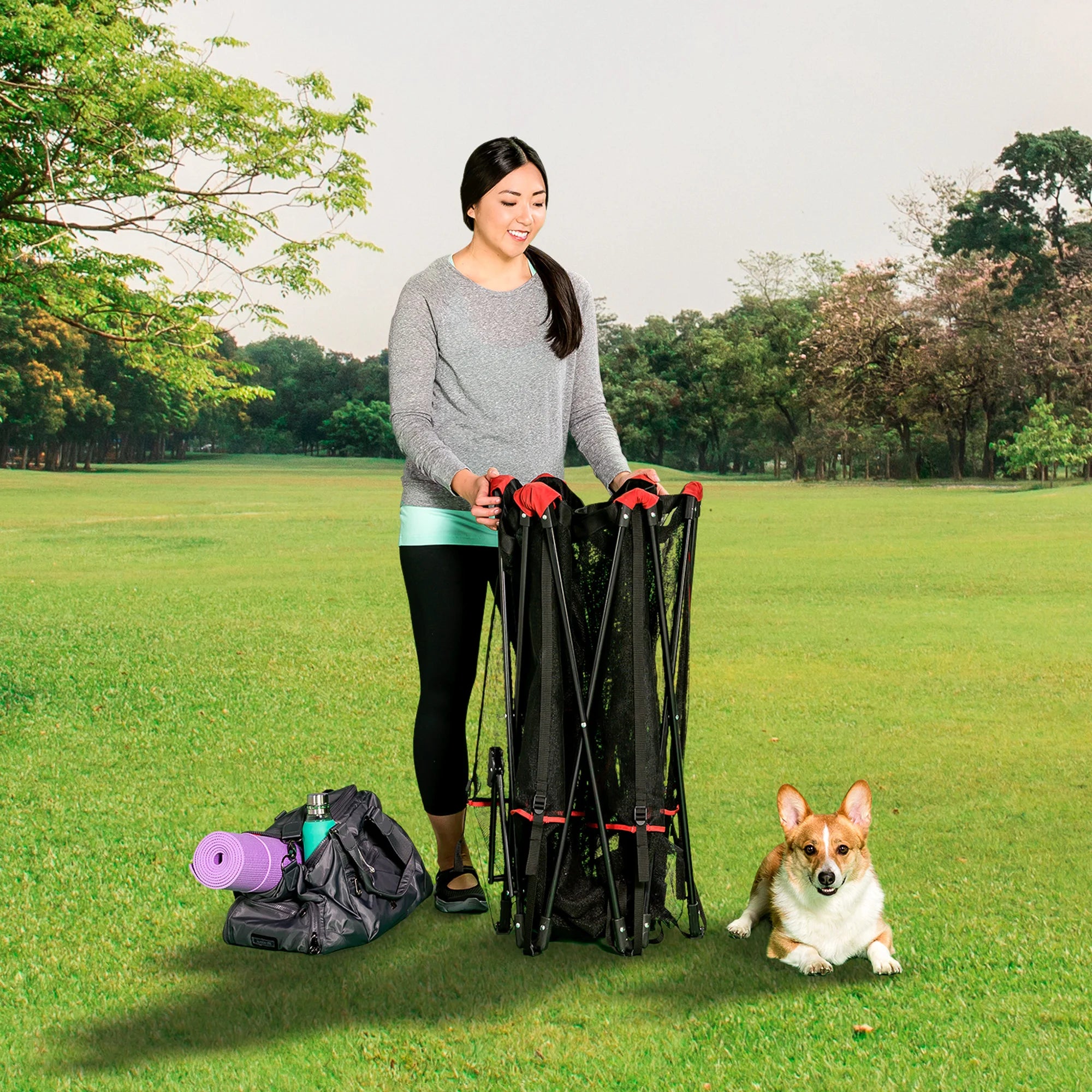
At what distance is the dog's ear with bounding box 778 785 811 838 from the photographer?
311 cm

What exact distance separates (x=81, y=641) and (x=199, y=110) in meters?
4.71

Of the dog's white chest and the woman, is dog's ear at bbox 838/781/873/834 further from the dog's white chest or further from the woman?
the woman

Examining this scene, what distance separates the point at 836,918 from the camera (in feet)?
10.1

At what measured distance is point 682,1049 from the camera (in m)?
2.71

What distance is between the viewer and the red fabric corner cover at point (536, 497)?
9.45ft

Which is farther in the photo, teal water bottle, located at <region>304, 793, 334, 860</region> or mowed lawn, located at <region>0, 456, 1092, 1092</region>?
teal water bottle, located at <region>304, 793, 334, 860</region>

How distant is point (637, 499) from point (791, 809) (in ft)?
2.99

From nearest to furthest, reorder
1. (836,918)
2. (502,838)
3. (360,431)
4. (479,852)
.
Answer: (836,918) → (502,838) → (479,852) → (360,431)

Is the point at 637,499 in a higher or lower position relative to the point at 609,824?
Answer: higher

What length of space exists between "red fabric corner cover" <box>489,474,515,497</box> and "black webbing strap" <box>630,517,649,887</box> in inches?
14.4

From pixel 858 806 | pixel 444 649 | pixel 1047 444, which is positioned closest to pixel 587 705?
pixel 444 649

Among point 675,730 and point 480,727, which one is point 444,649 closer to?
point 480,727

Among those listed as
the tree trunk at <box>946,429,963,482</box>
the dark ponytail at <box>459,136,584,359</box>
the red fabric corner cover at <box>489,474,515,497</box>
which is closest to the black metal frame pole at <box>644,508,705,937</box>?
the red fabric corner cover at <box>489,474,515,497</box>

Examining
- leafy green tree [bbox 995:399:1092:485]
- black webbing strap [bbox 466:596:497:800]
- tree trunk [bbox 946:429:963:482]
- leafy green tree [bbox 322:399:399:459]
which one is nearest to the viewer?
black webbing strap [bbox 466:596:497:800]
